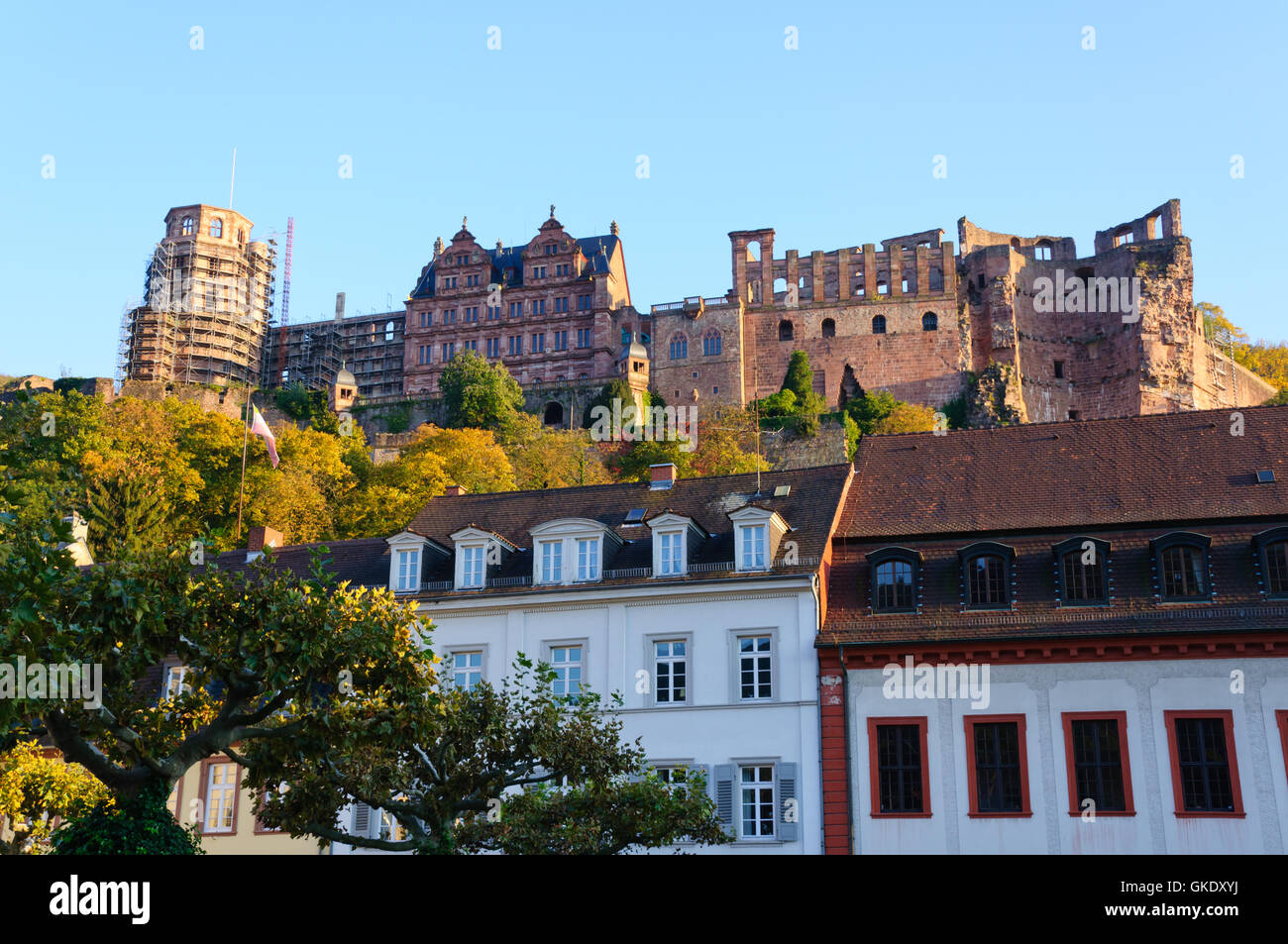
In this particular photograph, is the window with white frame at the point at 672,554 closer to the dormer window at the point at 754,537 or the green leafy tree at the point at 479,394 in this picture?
the dormer window at the point at 754,537

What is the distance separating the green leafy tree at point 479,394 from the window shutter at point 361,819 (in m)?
66.4

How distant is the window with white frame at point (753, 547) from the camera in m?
35.9

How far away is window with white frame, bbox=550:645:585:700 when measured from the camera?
119 ft

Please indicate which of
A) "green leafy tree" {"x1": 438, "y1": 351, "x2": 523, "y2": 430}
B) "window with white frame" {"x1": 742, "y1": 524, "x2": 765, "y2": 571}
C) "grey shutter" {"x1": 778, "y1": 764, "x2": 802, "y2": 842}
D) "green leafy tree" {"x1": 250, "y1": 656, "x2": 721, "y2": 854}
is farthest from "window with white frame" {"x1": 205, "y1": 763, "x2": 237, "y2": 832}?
"green leafy tree" {"x1": 438, "y1": 351, "x2": 523, "y2": 430}

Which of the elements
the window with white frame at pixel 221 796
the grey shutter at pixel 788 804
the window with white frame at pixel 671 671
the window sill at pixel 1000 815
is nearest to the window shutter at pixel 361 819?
the window with white frame at pixel 221 796

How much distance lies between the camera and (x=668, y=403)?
110 m

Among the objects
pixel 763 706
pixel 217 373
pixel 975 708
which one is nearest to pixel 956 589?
pixel 975 708

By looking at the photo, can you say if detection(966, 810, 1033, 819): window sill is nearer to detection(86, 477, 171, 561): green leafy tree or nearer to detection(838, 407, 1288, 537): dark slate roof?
detection(838, 407, 1288, 537): dark slate roof

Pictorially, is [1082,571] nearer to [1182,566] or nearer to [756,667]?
[1182,566]

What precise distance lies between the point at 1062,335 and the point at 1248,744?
91.0 m
